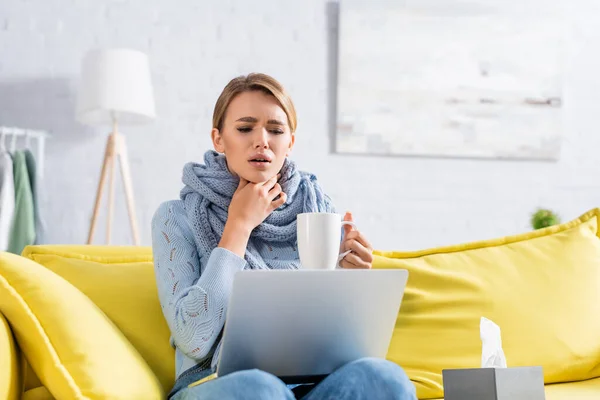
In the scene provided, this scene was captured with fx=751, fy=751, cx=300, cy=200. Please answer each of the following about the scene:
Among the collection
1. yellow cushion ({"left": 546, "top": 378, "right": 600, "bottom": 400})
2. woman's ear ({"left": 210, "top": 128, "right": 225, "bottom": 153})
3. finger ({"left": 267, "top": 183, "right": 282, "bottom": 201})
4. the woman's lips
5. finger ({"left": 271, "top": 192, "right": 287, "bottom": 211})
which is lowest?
yellow cushion ({"left": 546, "top": 378, "right": 600, "bottom": 400})

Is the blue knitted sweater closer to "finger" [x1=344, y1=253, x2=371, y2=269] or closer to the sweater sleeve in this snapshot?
the sweater sleeve

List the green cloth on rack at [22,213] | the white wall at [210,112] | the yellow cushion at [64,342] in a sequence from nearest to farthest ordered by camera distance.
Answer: the yellow cushion at [64,342]
the green cloth on rack at [22,213]
the white wall at [210,112]

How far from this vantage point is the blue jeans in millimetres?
1067

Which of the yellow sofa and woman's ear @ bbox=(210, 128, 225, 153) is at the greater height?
woman's ear @ bbox=(210, 128, 225, 153)

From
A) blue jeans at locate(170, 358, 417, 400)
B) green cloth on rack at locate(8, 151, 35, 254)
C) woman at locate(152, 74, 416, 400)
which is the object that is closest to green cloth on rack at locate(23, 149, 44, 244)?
green cloth on rack at locate(8, 151, 35, 254)

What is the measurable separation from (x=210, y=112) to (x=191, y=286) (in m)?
2.03

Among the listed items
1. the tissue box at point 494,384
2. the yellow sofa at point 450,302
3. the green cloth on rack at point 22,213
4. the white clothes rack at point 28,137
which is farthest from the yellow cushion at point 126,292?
the white clothes rack at point 28,137

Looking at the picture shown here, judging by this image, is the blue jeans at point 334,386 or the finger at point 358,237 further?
the finger at point 358,237

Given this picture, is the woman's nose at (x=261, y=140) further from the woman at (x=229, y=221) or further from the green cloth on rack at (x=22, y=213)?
the green cloth on rack at (x=22, y=213)

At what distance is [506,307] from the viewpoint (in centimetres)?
170

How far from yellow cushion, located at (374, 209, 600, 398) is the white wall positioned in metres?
1.60

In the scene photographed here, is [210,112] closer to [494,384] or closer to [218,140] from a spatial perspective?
[218,140]

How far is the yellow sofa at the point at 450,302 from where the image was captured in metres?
1.42

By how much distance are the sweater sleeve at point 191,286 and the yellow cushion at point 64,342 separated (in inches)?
4.1
